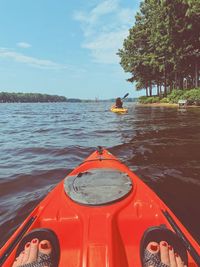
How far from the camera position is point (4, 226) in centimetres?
402

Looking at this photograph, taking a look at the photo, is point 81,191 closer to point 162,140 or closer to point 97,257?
point 97,257

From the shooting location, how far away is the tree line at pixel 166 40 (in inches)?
1216

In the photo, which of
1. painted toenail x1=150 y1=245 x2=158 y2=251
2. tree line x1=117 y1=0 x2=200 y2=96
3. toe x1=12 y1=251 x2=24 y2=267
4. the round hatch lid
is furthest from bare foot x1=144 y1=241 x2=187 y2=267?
tree line x1=117 y1=0 x2=200 y2=96

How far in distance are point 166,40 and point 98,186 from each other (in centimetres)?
3556

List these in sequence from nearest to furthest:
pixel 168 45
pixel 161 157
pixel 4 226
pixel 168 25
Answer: pixel 4 226
pixel 161 157
pixel 168 25
pixel 168 45

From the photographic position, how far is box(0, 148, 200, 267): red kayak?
239cm

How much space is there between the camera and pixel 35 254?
2367mm

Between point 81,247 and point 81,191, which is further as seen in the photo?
point 81,191

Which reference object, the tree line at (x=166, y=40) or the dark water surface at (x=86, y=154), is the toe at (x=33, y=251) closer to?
the dark water surface at (x=86, y=154)

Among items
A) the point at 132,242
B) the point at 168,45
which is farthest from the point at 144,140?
the point at 168,45

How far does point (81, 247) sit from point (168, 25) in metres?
34.6

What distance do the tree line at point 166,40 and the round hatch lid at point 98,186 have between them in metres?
28.1

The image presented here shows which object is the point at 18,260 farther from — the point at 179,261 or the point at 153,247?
the point at 179,261

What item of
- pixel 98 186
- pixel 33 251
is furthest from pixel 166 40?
pixel 33 251
